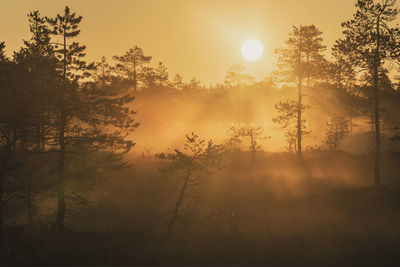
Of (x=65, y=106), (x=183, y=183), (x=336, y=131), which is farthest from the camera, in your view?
(x=336, y=131)

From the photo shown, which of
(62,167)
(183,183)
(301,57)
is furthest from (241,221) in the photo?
(301,57)

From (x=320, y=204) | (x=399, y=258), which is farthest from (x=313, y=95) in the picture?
(x=399, y=258)

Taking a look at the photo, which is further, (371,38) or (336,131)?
(336,131)

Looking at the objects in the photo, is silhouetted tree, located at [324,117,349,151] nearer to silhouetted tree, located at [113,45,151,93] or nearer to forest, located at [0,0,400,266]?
forest, located at [0,0,400,266]

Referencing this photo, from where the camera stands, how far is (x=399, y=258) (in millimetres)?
9695

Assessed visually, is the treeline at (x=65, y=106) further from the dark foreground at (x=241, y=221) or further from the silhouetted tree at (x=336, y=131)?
the silhouetted tree at (x=336, y=131)

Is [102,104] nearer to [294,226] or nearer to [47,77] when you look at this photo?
[47,77]

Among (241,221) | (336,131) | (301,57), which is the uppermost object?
(301,57)

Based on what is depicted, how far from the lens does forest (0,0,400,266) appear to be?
404 inches

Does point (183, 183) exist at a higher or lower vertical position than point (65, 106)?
lower

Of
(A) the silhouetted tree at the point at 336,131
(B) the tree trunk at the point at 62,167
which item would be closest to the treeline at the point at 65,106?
(B) the tree trunk at the point at 62,167

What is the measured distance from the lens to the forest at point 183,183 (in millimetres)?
10266

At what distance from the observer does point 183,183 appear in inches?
1016

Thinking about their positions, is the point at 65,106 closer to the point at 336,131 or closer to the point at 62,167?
the point at 62,167
